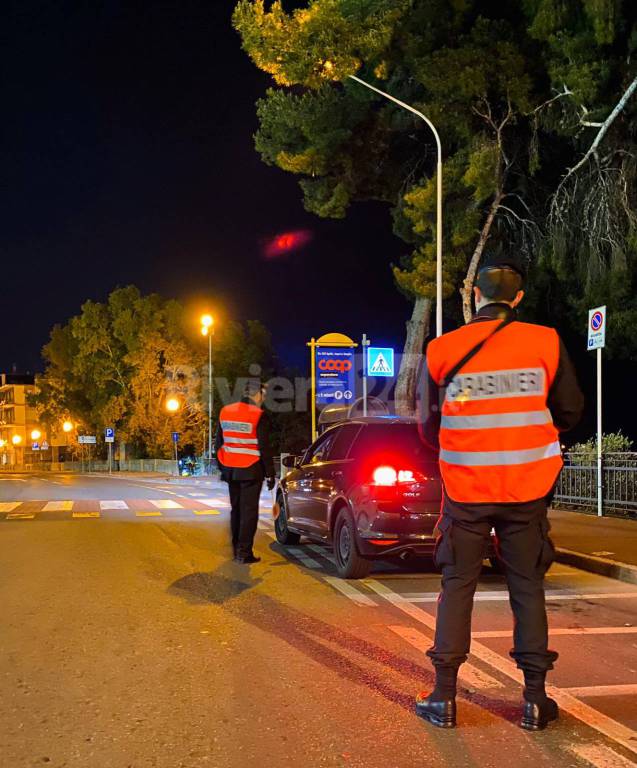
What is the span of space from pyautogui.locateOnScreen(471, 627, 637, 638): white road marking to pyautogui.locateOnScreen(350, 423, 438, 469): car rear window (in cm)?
223

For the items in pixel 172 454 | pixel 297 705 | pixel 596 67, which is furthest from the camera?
pixel 172 454

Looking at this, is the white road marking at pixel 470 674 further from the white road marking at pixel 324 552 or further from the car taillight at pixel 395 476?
the white road marking at pixel 324 552

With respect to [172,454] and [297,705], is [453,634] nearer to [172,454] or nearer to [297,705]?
[297,705]

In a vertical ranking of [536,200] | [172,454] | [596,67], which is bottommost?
[172,454]

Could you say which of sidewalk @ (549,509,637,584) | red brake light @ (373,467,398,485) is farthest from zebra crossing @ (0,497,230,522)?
red brake light @ (373,467,398,485)

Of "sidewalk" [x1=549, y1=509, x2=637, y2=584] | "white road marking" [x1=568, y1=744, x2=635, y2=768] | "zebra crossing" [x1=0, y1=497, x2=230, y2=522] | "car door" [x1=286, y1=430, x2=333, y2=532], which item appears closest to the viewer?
"white road marking" [x1=568, y1=744, x2=635, y2=768]

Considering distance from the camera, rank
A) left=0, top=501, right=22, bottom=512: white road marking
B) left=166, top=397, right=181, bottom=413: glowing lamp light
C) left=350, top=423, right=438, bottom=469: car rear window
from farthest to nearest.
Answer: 1. left=166, top=397, right=181, bottom=413: glowing lamp light
2. left=0, top=501, right=22, bottom=512: white road marking
3. left=350, top=423, right=438, bottom=469: car rear window

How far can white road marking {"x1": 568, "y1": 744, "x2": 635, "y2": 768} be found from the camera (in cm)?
354

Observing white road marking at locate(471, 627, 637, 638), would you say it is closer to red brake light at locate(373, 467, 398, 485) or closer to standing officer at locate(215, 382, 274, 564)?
red brake light at locate(373, 467, 398, 485)

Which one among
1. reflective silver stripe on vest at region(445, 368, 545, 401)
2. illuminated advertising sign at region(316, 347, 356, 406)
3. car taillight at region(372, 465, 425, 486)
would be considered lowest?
car taillight at region(372, 465, 425, 486)

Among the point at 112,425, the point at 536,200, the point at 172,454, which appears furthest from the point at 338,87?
the point at 112,425

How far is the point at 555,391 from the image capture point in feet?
12.8

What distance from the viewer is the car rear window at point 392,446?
8.08 metres

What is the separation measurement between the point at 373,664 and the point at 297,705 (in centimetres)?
89
